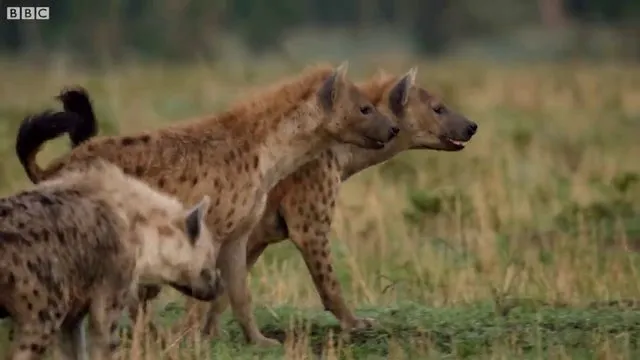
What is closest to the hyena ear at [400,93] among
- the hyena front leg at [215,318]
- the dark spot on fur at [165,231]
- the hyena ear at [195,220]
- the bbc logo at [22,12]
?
the hyena front leg at [215,318]

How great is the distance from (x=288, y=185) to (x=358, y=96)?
1.49 ft

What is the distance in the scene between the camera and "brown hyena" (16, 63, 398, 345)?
23.0ft

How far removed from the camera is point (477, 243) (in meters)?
9.48

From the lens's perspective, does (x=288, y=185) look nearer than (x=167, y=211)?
No

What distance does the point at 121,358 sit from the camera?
6492 millimetres

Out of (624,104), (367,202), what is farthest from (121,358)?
(624,104)

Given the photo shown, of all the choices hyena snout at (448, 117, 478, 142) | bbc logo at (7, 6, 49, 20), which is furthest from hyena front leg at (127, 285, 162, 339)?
bbc logo at (7, 6, 49, 20)

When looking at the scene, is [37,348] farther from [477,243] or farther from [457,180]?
[457,180]

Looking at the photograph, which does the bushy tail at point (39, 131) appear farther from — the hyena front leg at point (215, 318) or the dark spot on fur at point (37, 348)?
the dark spot on fur at point (37, 348)

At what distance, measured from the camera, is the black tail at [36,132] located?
693 cm

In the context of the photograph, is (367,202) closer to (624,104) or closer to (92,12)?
(624,104)

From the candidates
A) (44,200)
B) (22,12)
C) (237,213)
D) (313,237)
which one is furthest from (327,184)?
(22,12)

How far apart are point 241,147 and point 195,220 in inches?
29.6

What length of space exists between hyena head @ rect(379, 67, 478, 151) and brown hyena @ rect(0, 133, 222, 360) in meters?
1.71
